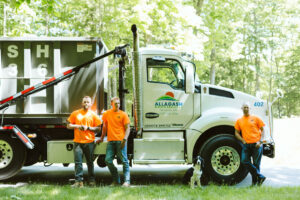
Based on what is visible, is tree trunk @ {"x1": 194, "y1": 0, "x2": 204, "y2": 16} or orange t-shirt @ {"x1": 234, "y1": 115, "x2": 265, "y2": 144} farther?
tree trunk @ {"x1": 194, "y1": 0, "x2": 204, "y2": 16}

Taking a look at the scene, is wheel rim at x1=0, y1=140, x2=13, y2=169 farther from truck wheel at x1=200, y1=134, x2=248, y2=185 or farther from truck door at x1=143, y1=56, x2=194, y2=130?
truck wheel at x1=200, y1=134, x2=248, y2=185

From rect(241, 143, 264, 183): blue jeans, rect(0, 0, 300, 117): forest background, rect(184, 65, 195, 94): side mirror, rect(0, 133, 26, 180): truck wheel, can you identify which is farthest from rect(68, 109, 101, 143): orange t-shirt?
rect(241, 143, 264, 183): blue jeans

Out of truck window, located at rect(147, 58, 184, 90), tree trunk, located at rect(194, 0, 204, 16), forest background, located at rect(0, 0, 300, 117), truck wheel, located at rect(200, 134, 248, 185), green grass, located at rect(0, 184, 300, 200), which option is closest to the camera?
green grass, located at rect(0, 184, 300, 200)

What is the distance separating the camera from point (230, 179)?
6.43 meters

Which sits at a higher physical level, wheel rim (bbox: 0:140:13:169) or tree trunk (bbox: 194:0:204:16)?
tree trunk (bbox: 194:0:204:16)

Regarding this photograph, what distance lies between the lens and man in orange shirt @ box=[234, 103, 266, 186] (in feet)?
20.5

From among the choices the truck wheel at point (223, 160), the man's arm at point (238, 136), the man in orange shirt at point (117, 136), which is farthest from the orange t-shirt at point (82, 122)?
the man's arm at point (238, 136)

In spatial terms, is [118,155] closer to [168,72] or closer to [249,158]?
[168,72]

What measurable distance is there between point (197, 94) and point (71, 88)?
2.71 metres

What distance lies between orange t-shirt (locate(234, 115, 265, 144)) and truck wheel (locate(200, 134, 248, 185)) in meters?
0.31

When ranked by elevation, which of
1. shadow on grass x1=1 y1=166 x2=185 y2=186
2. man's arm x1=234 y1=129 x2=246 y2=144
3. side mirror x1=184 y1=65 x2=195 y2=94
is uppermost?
side mirror x1=184 y1=65 x2=195 y2=94

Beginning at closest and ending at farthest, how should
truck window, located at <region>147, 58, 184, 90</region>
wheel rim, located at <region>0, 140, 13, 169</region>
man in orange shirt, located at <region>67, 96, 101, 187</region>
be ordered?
man in orange shirt, located at <region>67, 96, 101, 187</region> → wheel rim, located at <region>0, 140, 13, 169</region> → truck window, located at <region>147, 58, 184, 90</region>

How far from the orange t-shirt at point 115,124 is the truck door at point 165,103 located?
552 mm

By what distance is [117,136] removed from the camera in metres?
6.21
